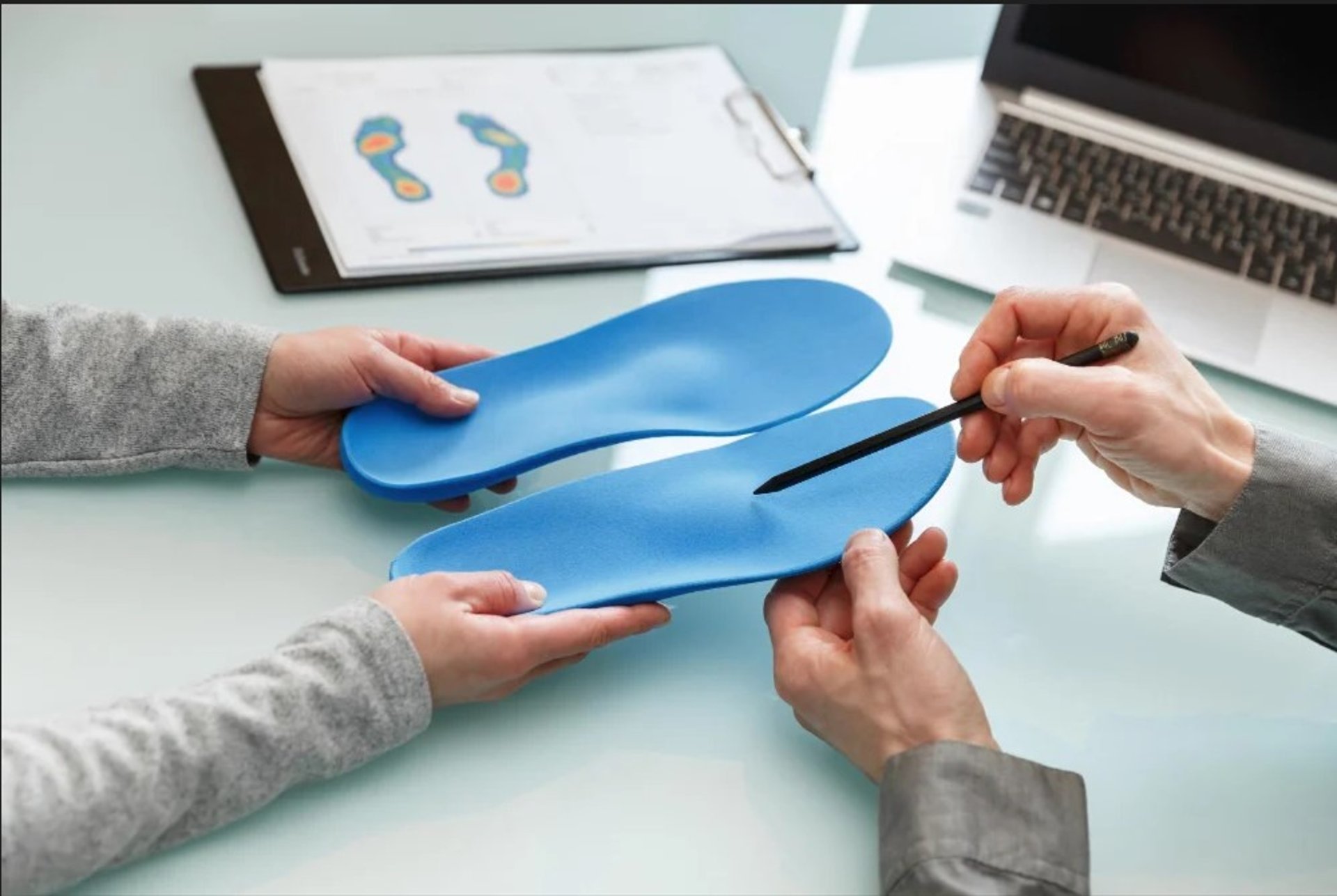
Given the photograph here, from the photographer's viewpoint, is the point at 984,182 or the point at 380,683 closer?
A: the point at 380,683

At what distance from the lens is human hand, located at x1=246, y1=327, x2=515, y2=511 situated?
0.82 meters

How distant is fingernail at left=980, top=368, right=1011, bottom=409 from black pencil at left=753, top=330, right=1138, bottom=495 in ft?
0.04

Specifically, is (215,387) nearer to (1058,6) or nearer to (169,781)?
(169,781)

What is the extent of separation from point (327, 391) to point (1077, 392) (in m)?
0.41

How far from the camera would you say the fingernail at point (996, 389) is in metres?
A: 0.76

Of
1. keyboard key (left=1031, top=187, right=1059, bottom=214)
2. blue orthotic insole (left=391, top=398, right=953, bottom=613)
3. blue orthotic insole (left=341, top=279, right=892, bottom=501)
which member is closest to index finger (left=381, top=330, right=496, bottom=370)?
blue orthotic insole (left=341, top=279, right=892, bottom=501)

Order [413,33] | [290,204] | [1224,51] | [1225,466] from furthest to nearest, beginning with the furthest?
[413,33] → [1224,51] → [290,204] → [1225,466]

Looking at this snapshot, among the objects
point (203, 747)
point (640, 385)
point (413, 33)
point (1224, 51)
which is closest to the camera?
point (203, 747)

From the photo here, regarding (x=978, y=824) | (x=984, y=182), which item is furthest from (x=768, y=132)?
(x=978, y=824)

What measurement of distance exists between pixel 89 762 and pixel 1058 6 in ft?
3.00

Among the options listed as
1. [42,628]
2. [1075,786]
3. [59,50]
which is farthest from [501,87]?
[1075,786]

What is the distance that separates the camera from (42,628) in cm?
72

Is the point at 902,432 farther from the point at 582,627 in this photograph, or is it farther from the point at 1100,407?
the point at 582,627

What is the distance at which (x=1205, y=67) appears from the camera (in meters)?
1.13
